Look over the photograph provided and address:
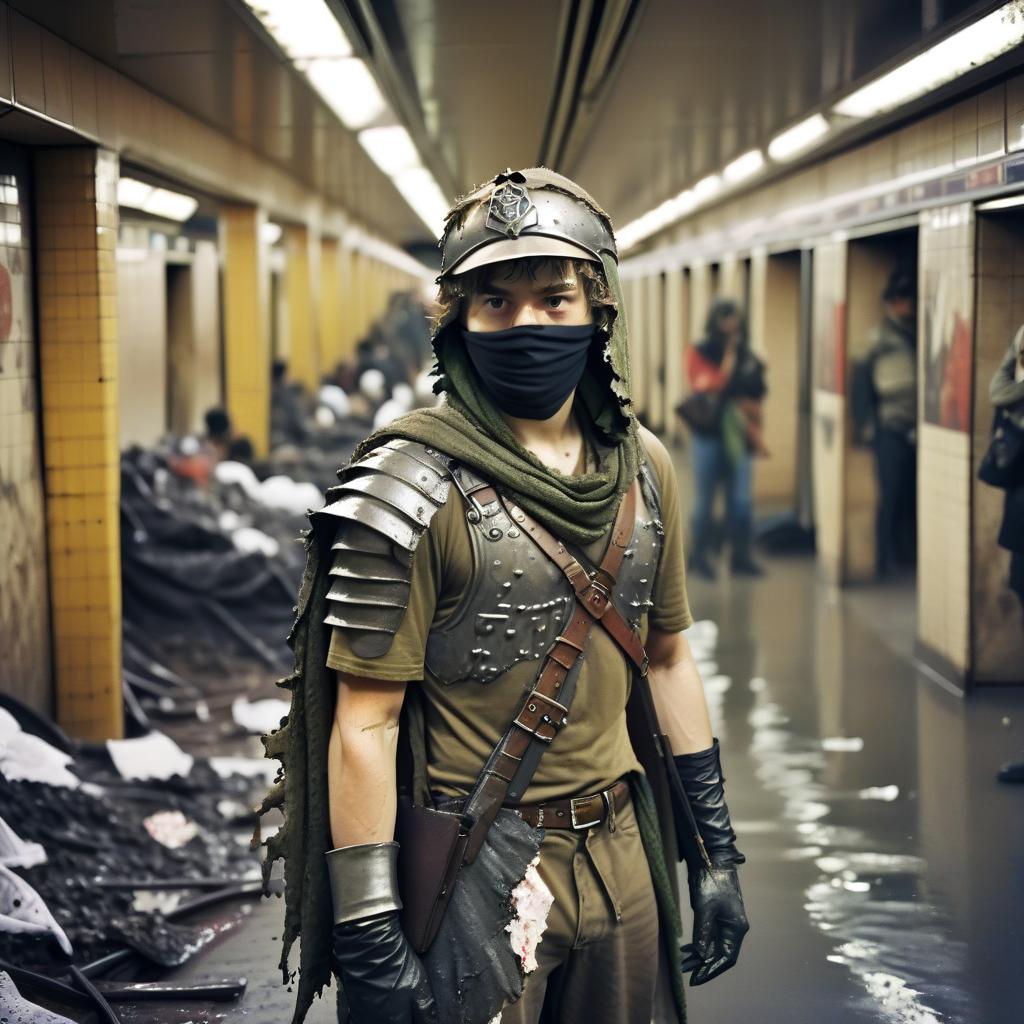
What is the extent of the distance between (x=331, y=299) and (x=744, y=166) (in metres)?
13.1

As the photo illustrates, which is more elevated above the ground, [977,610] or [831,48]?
[831,48]

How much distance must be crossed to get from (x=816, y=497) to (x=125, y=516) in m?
5.48

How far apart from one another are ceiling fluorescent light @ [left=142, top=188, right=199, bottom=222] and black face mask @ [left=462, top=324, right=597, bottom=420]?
10159 millimetres

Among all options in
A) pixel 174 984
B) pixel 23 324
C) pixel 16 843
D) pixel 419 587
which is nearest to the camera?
pixel 419 587

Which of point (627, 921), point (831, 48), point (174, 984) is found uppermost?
point (831, 48)

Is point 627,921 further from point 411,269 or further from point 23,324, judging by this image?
point 411,269

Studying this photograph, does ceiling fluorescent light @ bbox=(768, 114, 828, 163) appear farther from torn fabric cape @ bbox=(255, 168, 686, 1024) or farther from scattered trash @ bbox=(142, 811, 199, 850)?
torn fabric cape @ bbox=(255, 168, 686, 1024)

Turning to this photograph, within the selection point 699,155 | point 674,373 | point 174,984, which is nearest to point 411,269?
point 674,373

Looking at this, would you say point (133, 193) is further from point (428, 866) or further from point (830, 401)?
point (428, 866)

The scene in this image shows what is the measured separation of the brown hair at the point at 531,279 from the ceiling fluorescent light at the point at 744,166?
8485 millimetres

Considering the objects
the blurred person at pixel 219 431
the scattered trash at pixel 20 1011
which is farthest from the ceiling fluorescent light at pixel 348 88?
the scattered trash at pixel 20 1011

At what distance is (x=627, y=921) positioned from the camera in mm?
2715

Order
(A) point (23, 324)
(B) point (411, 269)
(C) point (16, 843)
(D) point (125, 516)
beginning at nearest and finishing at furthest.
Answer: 1. (C) point (16, 843)
2. (A) point (23, 324)
3. (D) point (125, 516)
4. (B) point (411, 269)

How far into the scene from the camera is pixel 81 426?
6922mm
